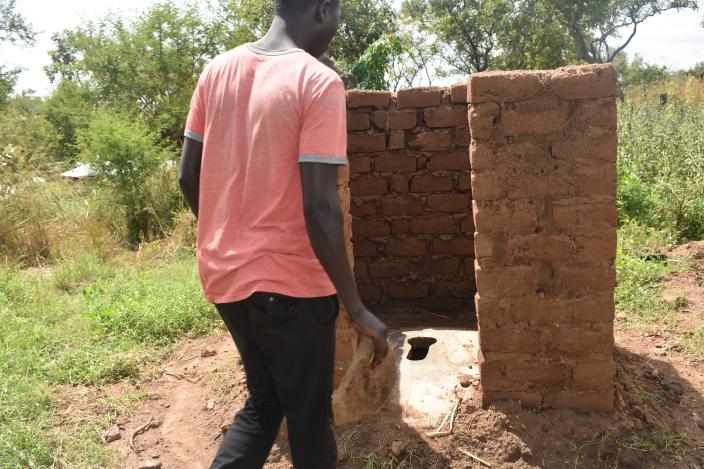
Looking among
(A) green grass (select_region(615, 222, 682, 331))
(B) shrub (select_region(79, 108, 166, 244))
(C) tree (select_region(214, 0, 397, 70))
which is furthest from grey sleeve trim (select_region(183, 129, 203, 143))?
(C) tree (select_region(214, 0, 397, 70))

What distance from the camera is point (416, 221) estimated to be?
479cm

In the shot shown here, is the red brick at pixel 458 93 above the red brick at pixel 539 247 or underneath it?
above

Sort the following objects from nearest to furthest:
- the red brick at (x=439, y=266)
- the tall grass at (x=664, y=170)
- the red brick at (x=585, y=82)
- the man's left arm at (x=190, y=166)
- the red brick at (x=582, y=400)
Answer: the man's left arm at (x=190, y=166) → the red brick at (x=585, y=82) → the red brick at (x=582, y=400) → the red brick at (x=439, y=266) → the tall grass at (x=664, y=170)

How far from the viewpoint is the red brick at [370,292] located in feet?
16.4

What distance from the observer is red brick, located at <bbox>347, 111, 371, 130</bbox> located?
14.8ft

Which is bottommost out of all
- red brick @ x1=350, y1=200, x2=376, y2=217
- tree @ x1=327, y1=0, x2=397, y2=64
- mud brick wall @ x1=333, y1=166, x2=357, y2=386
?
mud brick wall @ x1=333, y1=166, x2=357, y2=386

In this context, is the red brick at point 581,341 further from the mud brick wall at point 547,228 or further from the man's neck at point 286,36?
the man's neck at point 286,36

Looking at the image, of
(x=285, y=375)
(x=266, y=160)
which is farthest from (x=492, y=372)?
(x=266, y=160)

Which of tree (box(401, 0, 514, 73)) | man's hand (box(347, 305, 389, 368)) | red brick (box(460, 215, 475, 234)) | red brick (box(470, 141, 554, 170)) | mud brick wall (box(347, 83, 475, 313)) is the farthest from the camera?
tree (box(401, 0, 514, 73))

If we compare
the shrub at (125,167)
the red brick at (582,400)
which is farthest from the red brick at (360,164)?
the shrub at (125,167)

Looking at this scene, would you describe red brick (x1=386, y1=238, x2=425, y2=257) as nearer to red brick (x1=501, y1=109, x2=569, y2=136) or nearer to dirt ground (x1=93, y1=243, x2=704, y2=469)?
dirt ground (x1=93, y1=243, x2=704, y2=469)

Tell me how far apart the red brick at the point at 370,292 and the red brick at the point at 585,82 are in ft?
8.81

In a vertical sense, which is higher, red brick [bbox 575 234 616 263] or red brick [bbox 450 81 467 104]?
red brick [bbox 450 81 467 104]

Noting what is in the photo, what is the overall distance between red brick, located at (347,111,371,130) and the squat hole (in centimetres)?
170
